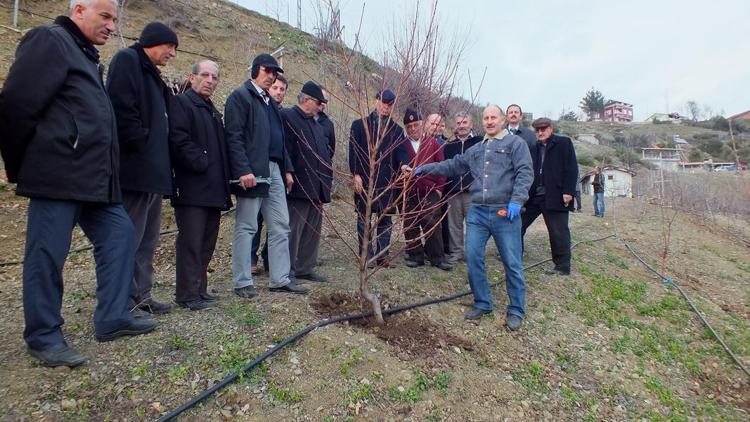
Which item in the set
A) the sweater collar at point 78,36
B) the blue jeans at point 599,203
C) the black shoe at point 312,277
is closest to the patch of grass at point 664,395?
the black shoe at point 312,277

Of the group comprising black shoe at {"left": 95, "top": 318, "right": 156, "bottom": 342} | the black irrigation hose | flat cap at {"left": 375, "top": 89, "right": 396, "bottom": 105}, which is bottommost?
the black irrigation hose

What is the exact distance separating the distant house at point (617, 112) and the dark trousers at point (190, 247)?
271 ft

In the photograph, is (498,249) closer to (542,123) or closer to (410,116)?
(410,116)

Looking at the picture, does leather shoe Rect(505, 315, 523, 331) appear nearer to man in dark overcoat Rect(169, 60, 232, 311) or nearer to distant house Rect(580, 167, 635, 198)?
man in dark overcoat Rect(169, 60, 232, 311)

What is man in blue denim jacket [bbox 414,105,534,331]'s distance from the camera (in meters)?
3.78

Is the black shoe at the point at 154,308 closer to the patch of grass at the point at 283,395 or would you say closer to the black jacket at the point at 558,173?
the patch of grass at the point at 283,395

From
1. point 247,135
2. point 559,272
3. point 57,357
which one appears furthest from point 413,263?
point 57,357

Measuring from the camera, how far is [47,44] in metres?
2.26

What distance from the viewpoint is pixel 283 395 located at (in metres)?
2.52

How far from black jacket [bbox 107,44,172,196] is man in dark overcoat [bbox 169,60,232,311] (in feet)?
0.47

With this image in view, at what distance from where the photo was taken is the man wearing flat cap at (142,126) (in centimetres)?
277

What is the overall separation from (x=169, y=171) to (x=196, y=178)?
0.24 m

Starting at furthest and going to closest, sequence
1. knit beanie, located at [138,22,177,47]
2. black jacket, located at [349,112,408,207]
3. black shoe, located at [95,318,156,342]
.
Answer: black jacket, located at [349,112,408,207], knit beanie, located at [138,22,177,47], black shoe, located at [95,318,156,342]

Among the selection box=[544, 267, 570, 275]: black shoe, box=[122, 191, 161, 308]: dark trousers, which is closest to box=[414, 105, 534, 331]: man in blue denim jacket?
box=[544, 267, 570, 275]: black shoe
